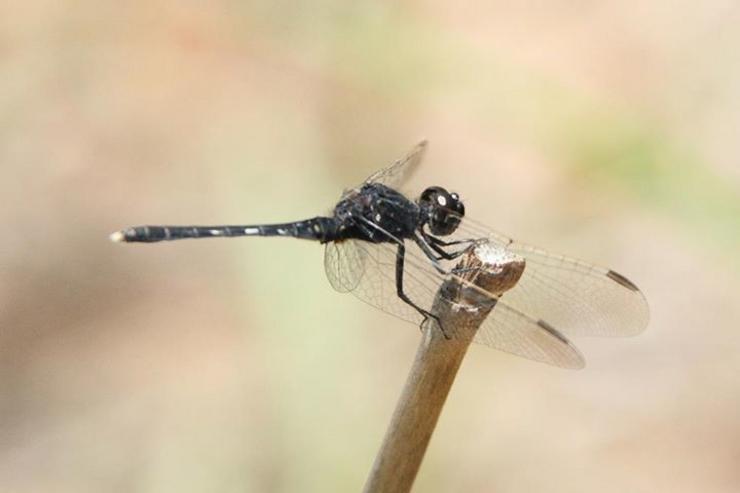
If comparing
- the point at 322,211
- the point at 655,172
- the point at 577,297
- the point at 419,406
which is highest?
the point at 655,172

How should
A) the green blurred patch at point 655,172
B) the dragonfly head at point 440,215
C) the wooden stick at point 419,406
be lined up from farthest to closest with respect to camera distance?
the green blurred patch at point 655,172, the dragonfly head at point 440,215, the wooden stick at point 419,406

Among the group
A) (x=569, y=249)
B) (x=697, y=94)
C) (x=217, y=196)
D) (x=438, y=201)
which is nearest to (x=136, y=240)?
(x=438, y=201)

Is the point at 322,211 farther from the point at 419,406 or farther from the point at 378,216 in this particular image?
the point at 419,406

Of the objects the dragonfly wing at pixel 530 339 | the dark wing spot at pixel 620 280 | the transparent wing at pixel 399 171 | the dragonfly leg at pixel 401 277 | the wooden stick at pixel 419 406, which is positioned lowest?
the wooden stick at pixel 419 406

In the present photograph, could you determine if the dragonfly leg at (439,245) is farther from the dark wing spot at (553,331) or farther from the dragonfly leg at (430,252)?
the dark wing spot at (553,331)

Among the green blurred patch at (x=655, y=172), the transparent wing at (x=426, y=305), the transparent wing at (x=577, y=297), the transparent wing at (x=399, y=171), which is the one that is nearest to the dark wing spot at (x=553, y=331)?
the transparent wing at (x=426, y=305)

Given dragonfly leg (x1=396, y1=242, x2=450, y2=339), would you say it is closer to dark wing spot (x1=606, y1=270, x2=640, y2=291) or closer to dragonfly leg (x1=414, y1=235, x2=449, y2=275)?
dragonfly leg (x1=414, y1=235, x2=449, y2=275)

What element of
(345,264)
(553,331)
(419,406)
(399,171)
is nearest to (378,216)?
(345,264)
